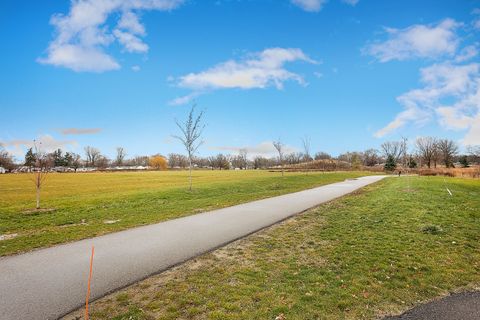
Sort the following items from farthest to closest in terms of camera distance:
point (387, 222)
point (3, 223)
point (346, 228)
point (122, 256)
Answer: point (3, 223), point (387, 222), point (346, 228), point (122, 256)

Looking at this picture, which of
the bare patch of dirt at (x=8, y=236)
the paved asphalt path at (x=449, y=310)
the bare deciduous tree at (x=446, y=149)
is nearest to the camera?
the paved asphalt path at (x=449, y=310)

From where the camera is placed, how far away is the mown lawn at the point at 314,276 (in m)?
4.75

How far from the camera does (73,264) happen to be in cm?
682

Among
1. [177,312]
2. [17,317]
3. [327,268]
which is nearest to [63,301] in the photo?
[17,317]

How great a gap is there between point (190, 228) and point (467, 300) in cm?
759

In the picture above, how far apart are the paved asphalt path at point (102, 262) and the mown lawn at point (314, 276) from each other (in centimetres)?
46

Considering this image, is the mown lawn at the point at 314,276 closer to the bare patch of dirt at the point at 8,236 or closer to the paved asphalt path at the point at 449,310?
the paved asphalt path at the point at 449,310

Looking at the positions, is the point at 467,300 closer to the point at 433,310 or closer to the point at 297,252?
the point at 433,310

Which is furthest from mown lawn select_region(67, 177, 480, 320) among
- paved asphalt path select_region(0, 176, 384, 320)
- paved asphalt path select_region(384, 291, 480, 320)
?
paved asphalt path select_region(0, 176, 384, 320)

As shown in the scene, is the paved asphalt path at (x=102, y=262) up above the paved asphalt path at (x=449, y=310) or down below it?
above

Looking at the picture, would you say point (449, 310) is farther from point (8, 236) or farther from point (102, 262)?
point (8, 236)

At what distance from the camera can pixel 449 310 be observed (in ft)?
16.0

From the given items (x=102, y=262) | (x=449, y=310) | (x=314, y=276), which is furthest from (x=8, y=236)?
(x=449, y=310)

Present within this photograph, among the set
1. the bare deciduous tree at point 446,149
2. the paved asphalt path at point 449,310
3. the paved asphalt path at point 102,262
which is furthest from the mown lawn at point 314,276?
the bare deciduous tree at point 446,149
